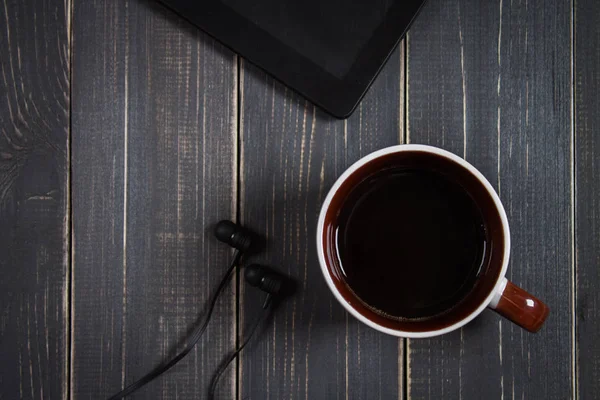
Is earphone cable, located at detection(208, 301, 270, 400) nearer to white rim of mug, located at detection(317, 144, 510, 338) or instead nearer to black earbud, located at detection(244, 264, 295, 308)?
black earbud, located at detection(244, 264, 295, 308)

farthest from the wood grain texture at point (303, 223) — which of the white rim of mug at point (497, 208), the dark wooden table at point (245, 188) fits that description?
the white rim of mug at point (497, 208)

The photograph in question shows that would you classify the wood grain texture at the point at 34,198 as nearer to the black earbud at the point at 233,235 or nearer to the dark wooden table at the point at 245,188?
the dark wooden table at the point at 245,188

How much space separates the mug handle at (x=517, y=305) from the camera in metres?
0.41

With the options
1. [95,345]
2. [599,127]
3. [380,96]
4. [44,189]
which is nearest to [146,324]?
[95,345]

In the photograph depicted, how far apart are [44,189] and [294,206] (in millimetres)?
236

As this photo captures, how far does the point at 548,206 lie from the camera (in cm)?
53

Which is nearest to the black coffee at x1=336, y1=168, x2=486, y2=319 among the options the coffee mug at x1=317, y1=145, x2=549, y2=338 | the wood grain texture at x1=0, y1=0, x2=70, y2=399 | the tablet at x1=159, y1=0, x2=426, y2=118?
the coffee mug at x1=317, y1=145, x2=549, y2=338

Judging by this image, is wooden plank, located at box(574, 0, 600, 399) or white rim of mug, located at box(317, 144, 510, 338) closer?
white rim of mug, located at box(317, 144, 510, 338)

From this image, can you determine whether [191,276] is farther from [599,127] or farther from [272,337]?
[599,127]

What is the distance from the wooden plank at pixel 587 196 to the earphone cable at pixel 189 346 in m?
0.32

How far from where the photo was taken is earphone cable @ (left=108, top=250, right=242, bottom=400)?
518 mm

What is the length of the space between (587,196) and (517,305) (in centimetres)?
18

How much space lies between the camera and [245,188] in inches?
20.9

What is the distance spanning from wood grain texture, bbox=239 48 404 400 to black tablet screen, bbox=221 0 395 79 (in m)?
0.04
